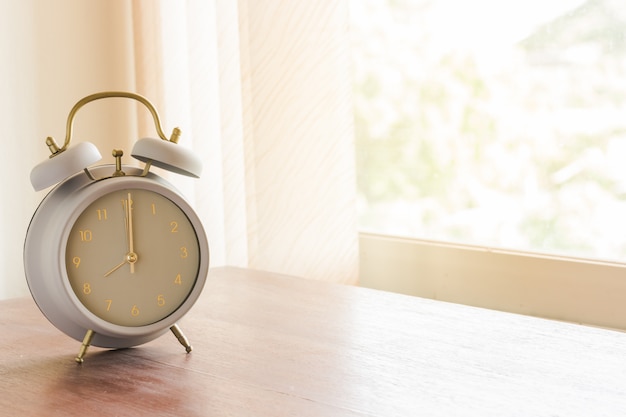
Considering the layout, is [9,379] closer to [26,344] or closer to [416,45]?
[26,344]

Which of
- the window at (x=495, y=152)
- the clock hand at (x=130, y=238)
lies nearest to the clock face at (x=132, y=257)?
the clock hand at (x=130, y=238)

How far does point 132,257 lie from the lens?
34.6 inches

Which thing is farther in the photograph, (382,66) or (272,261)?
(382,66)

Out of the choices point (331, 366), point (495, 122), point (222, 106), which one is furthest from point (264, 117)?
point (331, 366)

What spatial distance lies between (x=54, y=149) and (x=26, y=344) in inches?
9.3

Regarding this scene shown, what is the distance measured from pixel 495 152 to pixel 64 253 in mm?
1171

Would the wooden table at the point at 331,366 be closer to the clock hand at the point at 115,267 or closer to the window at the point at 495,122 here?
the clock hand at the point at 115,267

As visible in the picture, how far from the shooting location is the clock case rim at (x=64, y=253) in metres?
0.85

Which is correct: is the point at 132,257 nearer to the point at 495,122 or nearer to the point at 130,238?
the point at 130,238

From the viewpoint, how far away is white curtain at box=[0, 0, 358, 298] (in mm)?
1728

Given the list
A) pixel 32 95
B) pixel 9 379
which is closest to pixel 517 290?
pixel 32 95

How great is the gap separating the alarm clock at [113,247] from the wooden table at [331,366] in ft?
0.16

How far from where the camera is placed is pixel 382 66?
202 cm

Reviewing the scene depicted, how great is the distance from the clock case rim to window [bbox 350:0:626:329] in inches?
39.4
